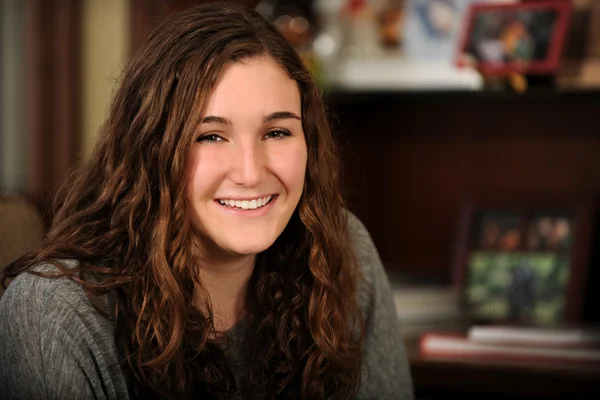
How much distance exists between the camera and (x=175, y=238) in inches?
55.3

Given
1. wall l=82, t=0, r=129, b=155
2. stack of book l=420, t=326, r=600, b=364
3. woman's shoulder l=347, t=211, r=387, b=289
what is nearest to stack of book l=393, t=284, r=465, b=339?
stack of book l=420, t=326, r=600, b=364

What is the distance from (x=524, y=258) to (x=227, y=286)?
1.05 meters

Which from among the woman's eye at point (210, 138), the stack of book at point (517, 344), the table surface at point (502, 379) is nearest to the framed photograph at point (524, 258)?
the stack of book at point (517, 344)

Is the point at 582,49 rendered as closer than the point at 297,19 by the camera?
Yes

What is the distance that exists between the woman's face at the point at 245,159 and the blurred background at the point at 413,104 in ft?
2.75

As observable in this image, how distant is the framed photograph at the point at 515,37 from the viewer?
2.27 metres

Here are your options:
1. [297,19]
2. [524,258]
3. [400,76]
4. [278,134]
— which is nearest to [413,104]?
[400,76]

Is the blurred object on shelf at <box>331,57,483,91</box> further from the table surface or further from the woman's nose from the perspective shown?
the woman's nose

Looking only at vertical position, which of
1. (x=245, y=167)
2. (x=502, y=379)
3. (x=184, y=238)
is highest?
(x=245, y=167)

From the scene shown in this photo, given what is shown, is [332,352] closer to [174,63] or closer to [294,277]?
[294,277]

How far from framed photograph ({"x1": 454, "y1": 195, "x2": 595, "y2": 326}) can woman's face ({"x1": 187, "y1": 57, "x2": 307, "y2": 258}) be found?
0.96m

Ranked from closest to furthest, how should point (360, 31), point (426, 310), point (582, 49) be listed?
point (426, 310) → point (582, 49) → point (360, 31)

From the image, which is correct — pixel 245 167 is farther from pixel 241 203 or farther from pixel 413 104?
pixel 413 104

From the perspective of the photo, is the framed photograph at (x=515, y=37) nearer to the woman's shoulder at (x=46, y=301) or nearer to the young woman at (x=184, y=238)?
the young woman at (x=184, y=238)
